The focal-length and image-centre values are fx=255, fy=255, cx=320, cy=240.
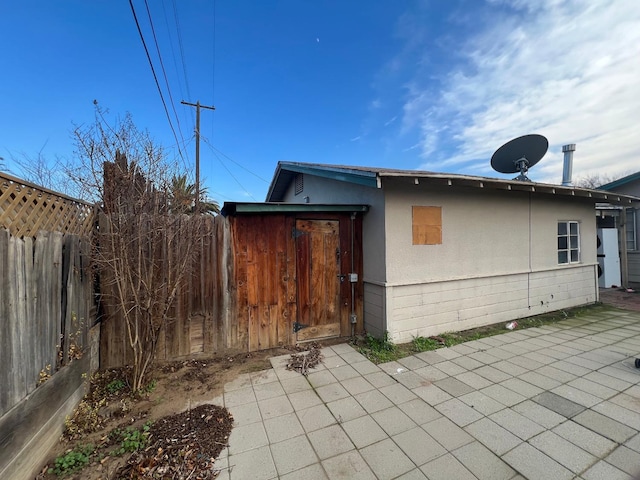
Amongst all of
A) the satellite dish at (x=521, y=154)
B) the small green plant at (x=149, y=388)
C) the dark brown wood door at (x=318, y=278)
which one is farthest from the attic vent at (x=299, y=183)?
the small green plant at (x=149, y=388)

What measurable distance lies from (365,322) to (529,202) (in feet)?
14.9

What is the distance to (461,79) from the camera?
6.93 metres

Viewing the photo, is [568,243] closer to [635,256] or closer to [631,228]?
[635,256]

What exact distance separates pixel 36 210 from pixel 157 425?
2.22 metres

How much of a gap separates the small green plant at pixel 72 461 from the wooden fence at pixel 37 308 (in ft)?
2.04

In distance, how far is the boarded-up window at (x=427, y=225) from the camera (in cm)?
441

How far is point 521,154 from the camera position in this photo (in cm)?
679

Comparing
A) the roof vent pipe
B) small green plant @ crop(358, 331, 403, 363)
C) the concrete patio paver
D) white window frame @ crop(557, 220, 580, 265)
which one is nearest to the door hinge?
the concrete patio paver

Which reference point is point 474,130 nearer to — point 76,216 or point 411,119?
point 411,119

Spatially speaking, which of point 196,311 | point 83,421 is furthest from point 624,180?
point 83,421

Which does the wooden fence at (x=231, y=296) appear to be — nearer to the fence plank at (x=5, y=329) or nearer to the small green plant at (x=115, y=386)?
the small green plant at (x=115, y=386)

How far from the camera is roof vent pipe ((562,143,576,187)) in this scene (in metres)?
8.76

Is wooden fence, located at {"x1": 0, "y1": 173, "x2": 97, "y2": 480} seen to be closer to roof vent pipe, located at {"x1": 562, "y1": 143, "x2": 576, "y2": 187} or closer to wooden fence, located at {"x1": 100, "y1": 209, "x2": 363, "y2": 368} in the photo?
wooden fence, located at {"x1": 100, "y1": 209, "x2": 363, "y2": 368}

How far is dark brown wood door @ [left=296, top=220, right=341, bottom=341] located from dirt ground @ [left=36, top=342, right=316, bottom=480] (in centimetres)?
107
